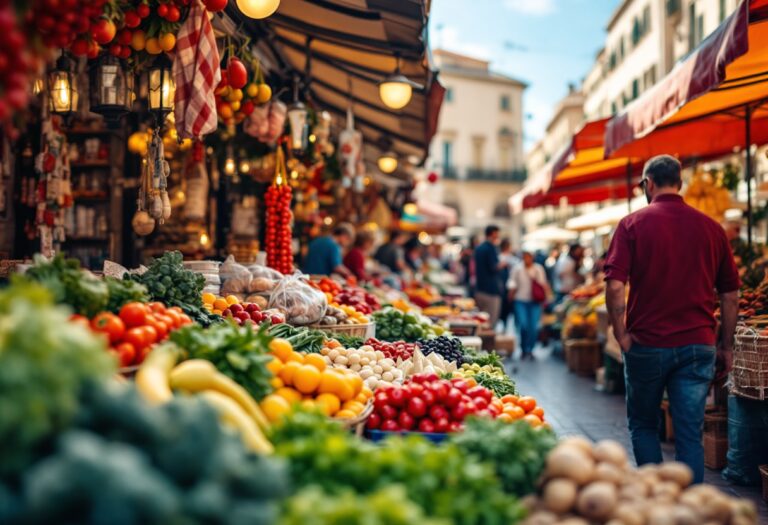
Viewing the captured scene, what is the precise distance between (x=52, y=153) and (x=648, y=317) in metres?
6.04

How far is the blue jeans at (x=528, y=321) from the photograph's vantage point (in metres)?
13.2

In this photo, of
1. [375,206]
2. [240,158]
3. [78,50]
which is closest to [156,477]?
[78,50]

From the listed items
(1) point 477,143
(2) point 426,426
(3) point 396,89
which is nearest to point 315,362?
(2) point 426,426

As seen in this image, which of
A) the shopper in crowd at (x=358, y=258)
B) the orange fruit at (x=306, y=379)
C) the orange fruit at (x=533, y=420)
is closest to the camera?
the orange fruit at (x=306, y=379)

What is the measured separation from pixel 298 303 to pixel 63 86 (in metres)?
2.39

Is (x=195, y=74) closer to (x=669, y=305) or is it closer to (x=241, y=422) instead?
(x=241, y=422)

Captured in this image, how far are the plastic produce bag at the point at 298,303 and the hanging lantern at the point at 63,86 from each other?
6.93 feet

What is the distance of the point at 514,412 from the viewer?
3779mm

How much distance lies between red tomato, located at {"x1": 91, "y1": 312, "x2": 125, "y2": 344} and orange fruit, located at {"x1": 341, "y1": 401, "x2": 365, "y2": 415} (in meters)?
1.10

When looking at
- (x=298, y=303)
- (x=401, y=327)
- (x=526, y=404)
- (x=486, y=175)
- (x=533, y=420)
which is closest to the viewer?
(x=533, y=420)

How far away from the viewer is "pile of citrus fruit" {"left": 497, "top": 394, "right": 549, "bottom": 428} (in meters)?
3.67

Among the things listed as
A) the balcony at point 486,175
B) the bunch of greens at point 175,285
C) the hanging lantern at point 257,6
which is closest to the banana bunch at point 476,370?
the bunch of greens at point 175,285

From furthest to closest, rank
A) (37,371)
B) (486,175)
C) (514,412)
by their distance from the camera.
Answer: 1. (486,175)
2. (514,412)
3. (37,371)

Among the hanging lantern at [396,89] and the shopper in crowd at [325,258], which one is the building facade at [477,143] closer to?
the shopper in crowd at [325,258]
